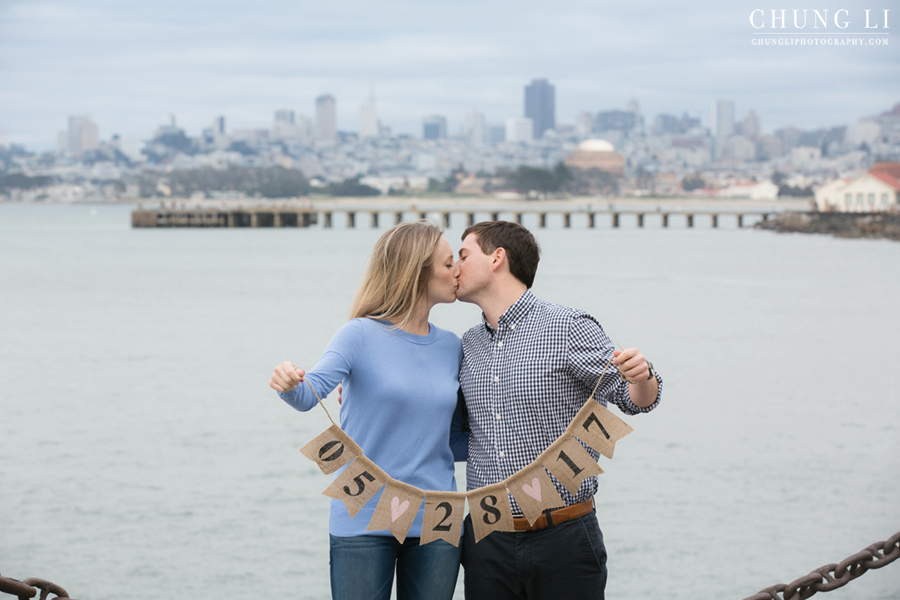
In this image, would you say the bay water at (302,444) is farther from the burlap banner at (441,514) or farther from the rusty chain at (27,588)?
the rusty chain at (27,588)

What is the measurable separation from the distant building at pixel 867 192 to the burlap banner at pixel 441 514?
92.8 m

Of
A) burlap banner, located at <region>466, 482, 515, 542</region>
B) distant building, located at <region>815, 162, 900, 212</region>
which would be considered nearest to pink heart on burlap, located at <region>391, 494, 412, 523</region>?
burlap banner, located at <region>466, 482, 515, 542</region>

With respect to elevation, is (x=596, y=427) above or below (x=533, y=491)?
above

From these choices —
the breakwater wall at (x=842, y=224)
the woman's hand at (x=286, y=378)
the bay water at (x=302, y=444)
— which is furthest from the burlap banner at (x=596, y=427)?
the breakwater wall at (x=842, y=224)

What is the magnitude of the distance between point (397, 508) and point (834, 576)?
151cm

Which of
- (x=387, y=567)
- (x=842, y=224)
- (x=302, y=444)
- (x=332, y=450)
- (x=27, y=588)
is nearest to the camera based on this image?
(x=27, y=588)

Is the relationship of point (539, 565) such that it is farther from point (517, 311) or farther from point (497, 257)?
point (497, 257)

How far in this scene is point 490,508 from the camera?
11.5 ft

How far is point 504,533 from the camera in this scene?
11.7 feet

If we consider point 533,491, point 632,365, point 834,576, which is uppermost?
point 632,365

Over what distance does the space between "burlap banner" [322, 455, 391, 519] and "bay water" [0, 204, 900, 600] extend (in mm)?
7014

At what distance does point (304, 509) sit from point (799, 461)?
6568 mm

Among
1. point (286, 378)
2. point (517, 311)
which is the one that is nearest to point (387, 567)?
point (286, 378)

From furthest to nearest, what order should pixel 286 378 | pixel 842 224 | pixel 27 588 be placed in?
pixel 842 224
pixel 286 378
pixel 27 588
